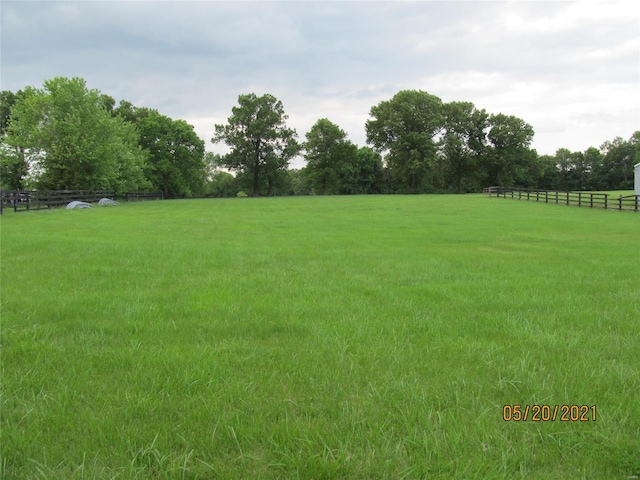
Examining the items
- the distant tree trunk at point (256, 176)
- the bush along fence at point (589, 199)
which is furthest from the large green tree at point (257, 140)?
the bush along fence at point (589, 199)

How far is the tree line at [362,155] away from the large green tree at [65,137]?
15.5 ft

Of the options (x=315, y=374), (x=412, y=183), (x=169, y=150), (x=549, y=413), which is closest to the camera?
(x=549, y=413)

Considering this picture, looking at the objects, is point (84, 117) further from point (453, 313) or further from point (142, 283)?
point (453, 313)

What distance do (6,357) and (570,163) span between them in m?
111

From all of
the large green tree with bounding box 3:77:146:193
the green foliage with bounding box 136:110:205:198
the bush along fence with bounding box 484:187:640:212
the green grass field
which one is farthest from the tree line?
the green grass field

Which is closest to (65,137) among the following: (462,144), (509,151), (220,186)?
(220,186)

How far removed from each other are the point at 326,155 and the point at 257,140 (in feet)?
42.8

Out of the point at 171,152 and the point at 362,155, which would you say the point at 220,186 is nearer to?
the point at 171,152

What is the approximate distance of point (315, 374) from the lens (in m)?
3.33

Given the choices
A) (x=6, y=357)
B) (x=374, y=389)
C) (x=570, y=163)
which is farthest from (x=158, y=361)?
(x=570, y=163)

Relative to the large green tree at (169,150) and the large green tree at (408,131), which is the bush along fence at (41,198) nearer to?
the large green tree at (169,150)

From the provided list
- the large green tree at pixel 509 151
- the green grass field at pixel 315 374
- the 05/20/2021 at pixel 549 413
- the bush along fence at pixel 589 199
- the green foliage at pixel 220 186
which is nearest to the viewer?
the green grass field at pixel 315 374

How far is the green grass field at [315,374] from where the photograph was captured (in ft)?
7.76

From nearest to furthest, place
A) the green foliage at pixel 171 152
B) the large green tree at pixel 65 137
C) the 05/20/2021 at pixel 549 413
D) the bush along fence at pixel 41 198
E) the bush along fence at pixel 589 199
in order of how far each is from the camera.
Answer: the 05/20/2021 at pixel 549 413
the bush along fence at pixel 41 198
the bush along fence at pixel 589 199
the large green tree at pixel 65 137
the green foliage at pixel 171 152
